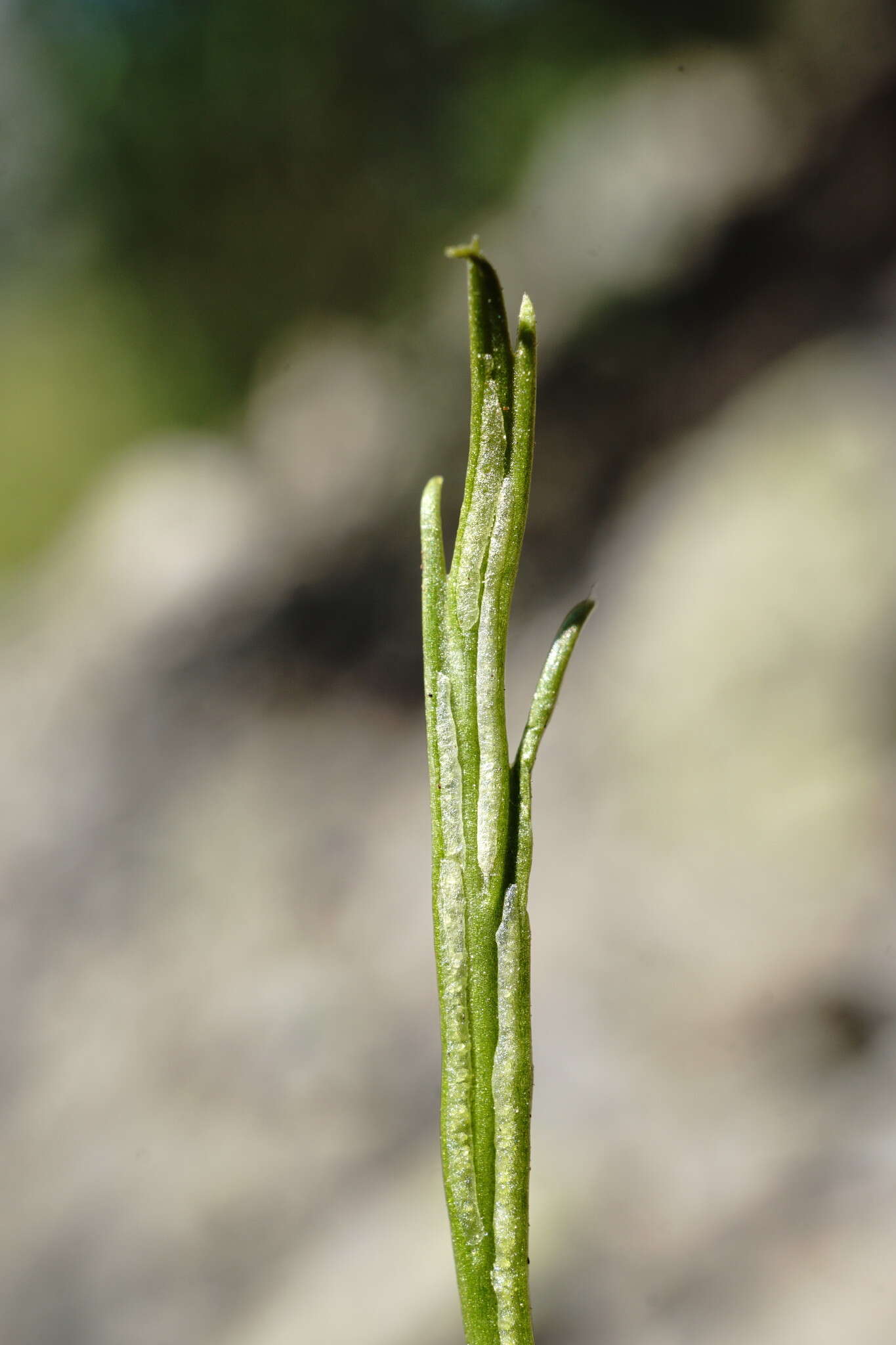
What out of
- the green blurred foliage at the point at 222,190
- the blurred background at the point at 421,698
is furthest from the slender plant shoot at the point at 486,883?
the green blurred foliage at the point at 222,190

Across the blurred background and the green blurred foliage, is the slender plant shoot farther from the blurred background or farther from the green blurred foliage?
the green blurred foliage

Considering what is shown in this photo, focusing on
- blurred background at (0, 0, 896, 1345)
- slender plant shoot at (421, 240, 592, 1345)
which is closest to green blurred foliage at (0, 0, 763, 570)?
blurred background at (0, 0, 896, 1345)

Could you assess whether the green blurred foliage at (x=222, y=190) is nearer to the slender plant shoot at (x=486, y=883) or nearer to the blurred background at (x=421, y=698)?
the blurred background at (x=421, y=698)

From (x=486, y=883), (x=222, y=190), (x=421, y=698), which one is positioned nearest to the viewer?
(x=486, y=883)

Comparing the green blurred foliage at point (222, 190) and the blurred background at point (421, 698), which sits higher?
the green blurred foliage at point (222, 190)

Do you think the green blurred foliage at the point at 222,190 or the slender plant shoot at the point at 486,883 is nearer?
the slender plant shoot at the point at 486,883

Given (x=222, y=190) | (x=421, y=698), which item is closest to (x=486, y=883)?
(x=421, y=698)

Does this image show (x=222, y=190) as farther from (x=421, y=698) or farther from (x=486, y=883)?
(x=486, y=883)
